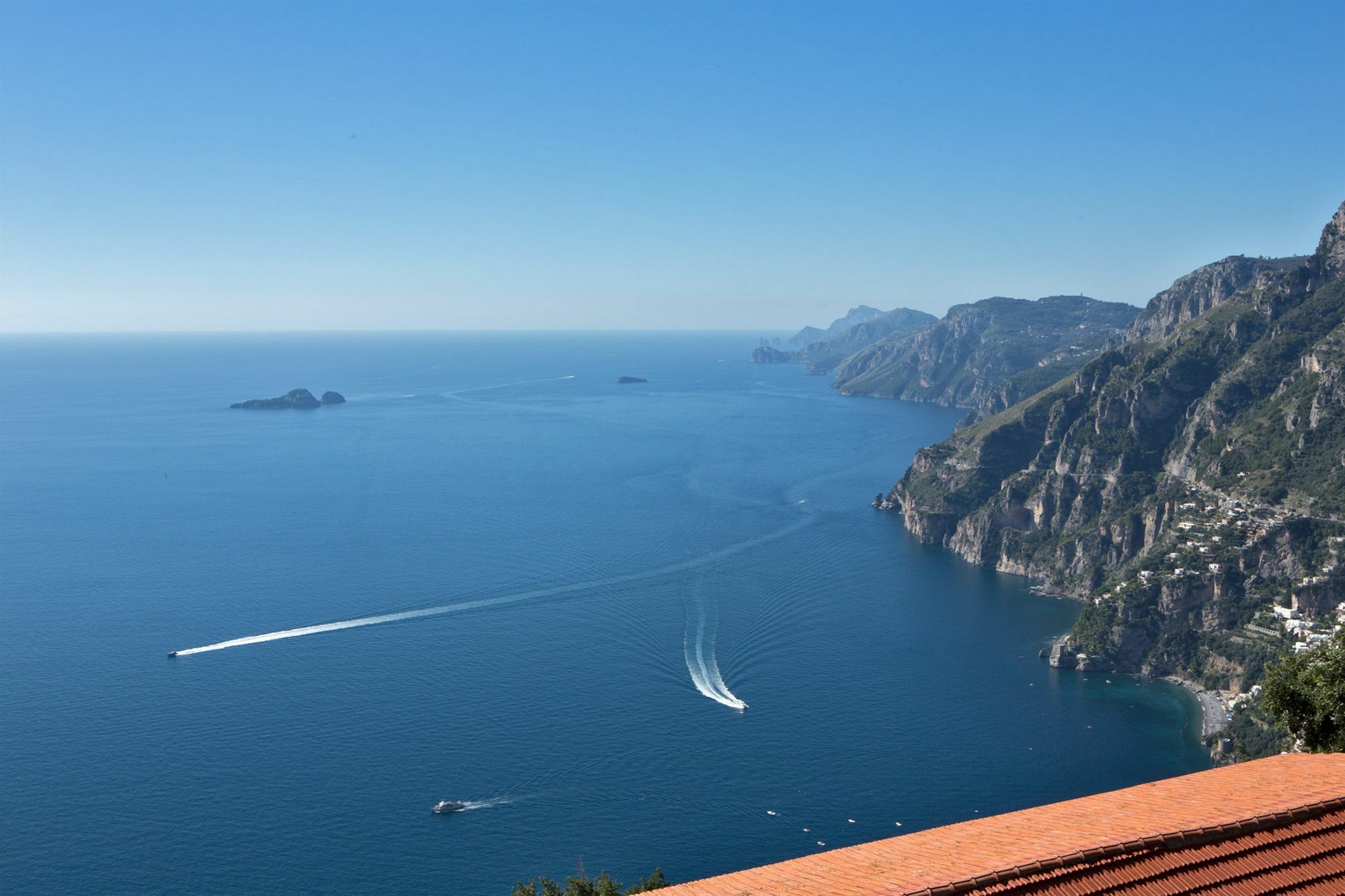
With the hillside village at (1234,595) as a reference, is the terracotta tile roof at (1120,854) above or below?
above

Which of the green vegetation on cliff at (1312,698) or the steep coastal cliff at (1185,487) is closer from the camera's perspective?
the green vegetation on cliff at (1312,698)

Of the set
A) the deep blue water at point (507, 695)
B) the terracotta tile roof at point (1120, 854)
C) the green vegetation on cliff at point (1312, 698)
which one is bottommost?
the deep blue water at point (507, 695)

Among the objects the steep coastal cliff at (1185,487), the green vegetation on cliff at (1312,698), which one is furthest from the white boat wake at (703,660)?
the green vegetation on cliff at (1312,698)

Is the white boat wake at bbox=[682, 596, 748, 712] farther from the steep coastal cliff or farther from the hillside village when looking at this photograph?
the steep coastal cliff

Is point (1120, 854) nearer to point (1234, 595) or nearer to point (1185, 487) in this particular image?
point (1234, 595)

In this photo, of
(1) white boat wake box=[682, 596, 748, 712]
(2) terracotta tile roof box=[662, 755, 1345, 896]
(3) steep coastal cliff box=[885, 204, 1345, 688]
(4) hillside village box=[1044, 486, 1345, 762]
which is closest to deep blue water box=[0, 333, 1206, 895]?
(1) white boat wake box=[682, 596, 748, 712]

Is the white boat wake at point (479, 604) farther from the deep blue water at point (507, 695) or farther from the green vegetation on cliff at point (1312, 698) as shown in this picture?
the green vegetation on cliff at point (1312, 698)

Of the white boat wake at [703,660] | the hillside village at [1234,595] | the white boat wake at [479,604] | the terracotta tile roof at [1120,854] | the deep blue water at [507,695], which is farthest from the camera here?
the white boat wake at [479,604]
